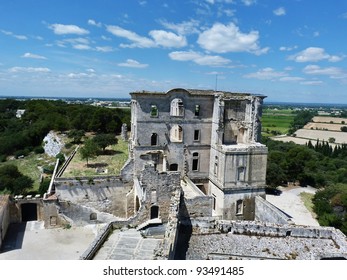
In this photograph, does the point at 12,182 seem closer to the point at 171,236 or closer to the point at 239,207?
the point at 239,207

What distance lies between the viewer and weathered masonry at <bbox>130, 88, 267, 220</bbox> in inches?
997

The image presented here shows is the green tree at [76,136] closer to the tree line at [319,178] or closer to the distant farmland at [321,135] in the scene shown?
the tree line at [319,178]

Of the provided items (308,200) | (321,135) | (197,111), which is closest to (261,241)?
(197,111)

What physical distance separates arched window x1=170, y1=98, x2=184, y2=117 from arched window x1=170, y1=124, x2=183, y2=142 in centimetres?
114

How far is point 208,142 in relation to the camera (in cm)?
2809

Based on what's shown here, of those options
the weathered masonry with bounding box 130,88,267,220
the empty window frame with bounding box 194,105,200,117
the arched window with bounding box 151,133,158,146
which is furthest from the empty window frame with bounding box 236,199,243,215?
the arched window with bounding box 151,133,158,146

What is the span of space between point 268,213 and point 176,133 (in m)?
10.8

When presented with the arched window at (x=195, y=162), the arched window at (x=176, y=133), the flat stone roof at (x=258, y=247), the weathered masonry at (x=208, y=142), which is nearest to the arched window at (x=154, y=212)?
the weathered masonry at (x=208, y=142)

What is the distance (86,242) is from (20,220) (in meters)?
7.64

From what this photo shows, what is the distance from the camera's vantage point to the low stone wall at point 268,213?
21.4 metres

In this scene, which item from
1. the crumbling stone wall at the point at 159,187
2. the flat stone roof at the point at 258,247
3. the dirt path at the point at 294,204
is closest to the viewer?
the flat stone roof at the point at 258,247

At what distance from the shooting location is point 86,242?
2305cm

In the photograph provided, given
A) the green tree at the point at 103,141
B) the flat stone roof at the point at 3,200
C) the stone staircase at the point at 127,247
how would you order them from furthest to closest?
1. the green tree at the point at 103,141
2. the flat stone roof at the point at 3,200
3. the stone staircase at the point at 127,247

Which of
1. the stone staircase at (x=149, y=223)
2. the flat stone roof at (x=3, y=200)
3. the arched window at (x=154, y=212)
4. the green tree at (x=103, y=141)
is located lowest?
the stone staircase at (x=149, y=223)
